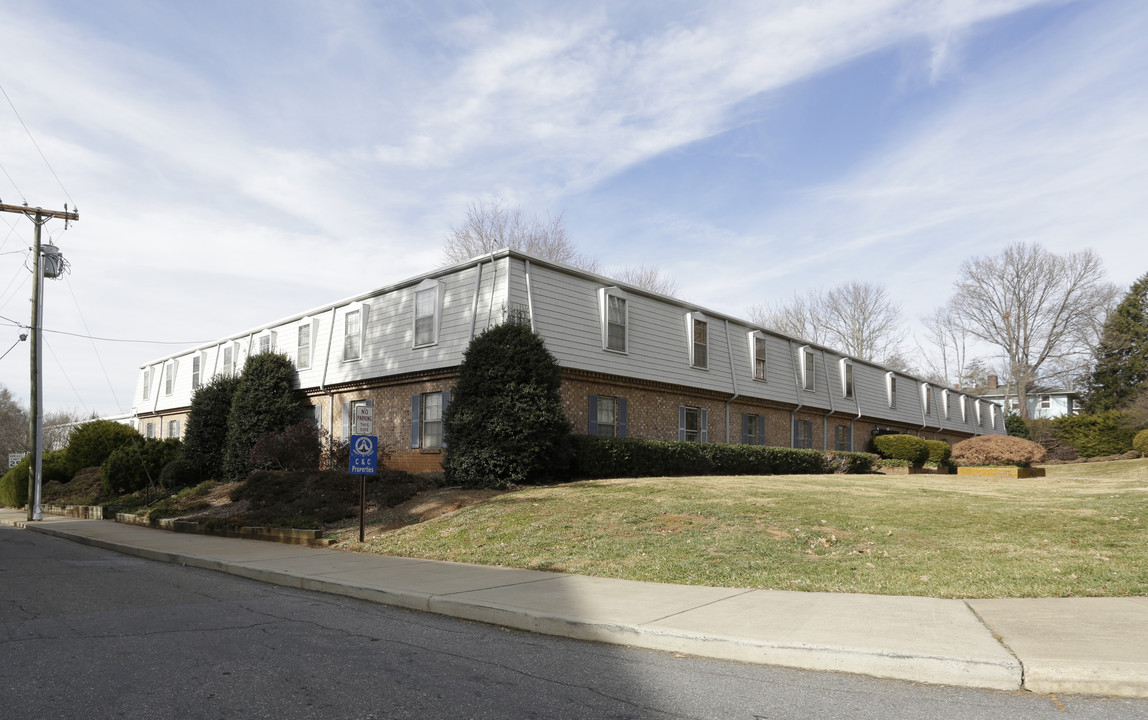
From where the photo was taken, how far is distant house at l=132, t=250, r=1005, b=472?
20422mm

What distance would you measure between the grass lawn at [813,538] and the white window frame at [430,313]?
7150 millimetres

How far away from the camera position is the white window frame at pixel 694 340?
2484 centimetres

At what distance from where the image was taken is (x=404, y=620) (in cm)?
745

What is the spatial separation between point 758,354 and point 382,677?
80.6 feet

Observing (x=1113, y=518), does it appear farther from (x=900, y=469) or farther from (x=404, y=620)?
(x=900, y=469)

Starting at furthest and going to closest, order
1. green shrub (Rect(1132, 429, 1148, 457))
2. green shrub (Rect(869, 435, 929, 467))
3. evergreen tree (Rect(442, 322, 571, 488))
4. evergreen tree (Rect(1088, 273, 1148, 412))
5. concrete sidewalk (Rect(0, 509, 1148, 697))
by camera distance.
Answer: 1. evergreen tree (Rect(1088, 273, 1148, 412))
2. green shrub (Rect(1132, 429, 1148, 457))
3. green shrub (Rect(869, 435, 929, 467))
4. evergreen tree (Rect(442, 322, 571, 488))
5. concrete sidewalk (Rect(0, 509, 1148, 697))

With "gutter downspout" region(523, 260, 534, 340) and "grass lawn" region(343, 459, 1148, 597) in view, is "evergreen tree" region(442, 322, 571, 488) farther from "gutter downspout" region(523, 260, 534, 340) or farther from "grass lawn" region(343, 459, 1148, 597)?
"gutter downspout" region(523, 260, 534, 340)

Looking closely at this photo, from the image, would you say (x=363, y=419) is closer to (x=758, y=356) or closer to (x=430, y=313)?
(x=430, y=313)

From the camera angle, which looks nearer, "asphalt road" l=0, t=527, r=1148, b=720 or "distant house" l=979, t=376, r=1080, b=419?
"asphalt road" l=0, t=527, r=1148, b=720

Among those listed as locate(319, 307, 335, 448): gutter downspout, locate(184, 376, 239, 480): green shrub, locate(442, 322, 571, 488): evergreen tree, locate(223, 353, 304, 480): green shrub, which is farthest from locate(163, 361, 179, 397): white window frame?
locate(442, 322, 571, 488): evergreen tree

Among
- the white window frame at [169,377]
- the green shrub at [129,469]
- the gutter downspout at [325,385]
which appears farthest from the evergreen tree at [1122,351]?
the white window frame at [169,377]

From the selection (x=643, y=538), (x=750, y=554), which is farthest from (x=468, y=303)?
(x=750, y=554)

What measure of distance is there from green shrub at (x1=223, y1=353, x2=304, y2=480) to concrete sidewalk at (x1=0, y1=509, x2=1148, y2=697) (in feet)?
54.9

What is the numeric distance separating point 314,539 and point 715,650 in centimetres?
964
